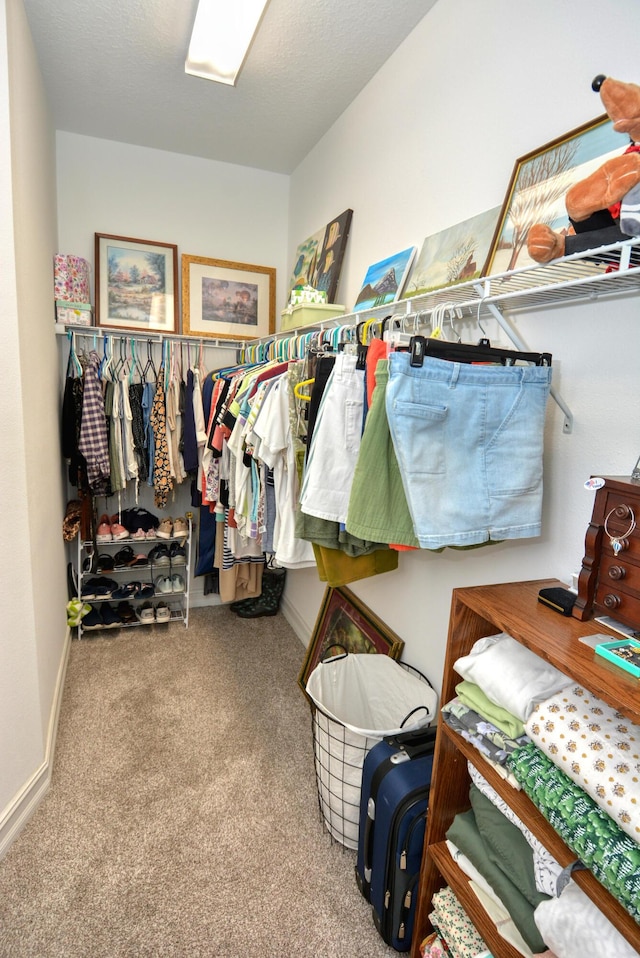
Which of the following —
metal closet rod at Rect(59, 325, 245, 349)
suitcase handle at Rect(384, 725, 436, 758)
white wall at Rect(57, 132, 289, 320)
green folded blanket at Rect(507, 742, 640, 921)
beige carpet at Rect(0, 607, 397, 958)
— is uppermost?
white wall at Rect(57, 132, 289, 320)

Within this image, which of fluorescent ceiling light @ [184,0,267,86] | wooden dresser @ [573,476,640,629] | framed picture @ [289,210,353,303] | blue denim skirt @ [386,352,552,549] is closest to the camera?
wooden dresser @ [573,476,640,629]

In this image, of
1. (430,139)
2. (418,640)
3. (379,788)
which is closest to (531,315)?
(430,139)

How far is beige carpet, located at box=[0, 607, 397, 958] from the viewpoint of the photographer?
4.50 ft

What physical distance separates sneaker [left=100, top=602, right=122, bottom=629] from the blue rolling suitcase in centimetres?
204

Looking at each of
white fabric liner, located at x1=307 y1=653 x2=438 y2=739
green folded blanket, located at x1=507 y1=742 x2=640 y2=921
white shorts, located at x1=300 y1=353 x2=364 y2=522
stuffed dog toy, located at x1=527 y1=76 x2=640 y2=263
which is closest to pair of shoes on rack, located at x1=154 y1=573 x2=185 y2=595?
white fabric liner, located at x1=307 y1=653 x2=438 y2=739

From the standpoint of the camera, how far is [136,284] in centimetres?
293

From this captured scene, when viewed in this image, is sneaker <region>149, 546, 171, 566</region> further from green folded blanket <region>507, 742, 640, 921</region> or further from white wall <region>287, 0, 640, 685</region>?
green folded blanket <region>507, 742, 640, 921</region>

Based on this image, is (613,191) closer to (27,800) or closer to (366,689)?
(366,689)

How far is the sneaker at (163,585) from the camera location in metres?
3.08

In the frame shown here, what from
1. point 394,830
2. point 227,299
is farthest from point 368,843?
point 227,299

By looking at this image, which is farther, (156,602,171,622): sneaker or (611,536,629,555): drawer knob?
(156,602,171,622): sneaker

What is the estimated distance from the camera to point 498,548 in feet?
4.75

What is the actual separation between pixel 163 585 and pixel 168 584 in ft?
0.10

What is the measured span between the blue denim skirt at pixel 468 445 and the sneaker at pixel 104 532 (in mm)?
2331
